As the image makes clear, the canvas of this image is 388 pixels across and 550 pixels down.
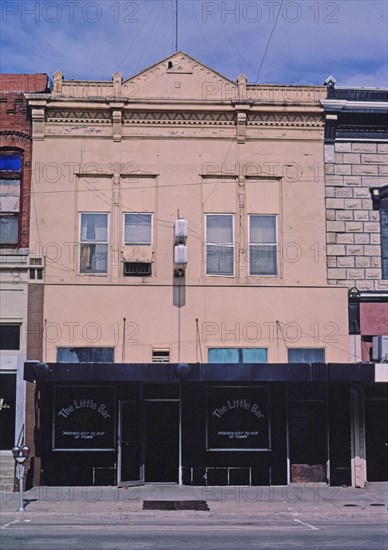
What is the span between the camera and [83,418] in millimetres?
20062

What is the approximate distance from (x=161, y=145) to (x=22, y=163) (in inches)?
149

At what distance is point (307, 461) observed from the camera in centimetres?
2034

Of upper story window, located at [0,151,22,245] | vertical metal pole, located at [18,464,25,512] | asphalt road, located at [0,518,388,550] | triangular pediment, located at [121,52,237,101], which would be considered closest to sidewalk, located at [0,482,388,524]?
vertical metal pole, located at [18,464,25,512]

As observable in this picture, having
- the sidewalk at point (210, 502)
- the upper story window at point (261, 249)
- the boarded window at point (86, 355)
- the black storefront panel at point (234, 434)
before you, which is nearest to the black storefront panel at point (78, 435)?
the sidewalk at point (210, 502)

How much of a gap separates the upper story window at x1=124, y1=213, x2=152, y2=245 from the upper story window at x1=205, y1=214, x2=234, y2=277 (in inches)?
61.6

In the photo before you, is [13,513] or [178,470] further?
[178,470]

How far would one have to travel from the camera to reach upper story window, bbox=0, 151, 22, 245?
20.9m

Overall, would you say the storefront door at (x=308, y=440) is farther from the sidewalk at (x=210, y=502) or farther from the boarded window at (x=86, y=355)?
the boarded window at (x=86, y=355)

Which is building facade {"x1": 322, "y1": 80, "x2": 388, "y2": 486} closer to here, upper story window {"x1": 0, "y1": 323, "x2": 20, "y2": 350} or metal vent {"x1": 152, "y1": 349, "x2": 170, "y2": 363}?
metal vent {"x1": 152, "y1": 349, "x2": 170, "y2": 363}

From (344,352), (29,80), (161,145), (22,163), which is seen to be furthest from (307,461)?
(29,80)

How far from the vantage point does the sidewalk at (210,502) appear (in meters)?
16.4

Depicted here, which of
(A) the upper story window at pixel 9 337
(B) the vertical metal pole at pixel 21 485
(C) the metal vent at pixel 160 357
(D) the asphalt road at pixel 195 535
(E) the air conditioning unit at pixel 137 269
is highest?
(E) the air conditioning unit at pixel 137 269

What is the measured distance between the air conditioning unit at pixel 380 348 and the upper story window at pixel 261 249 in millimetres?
3228

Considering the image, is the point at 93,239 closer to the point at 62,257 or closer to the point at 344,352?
the point at 62,257
